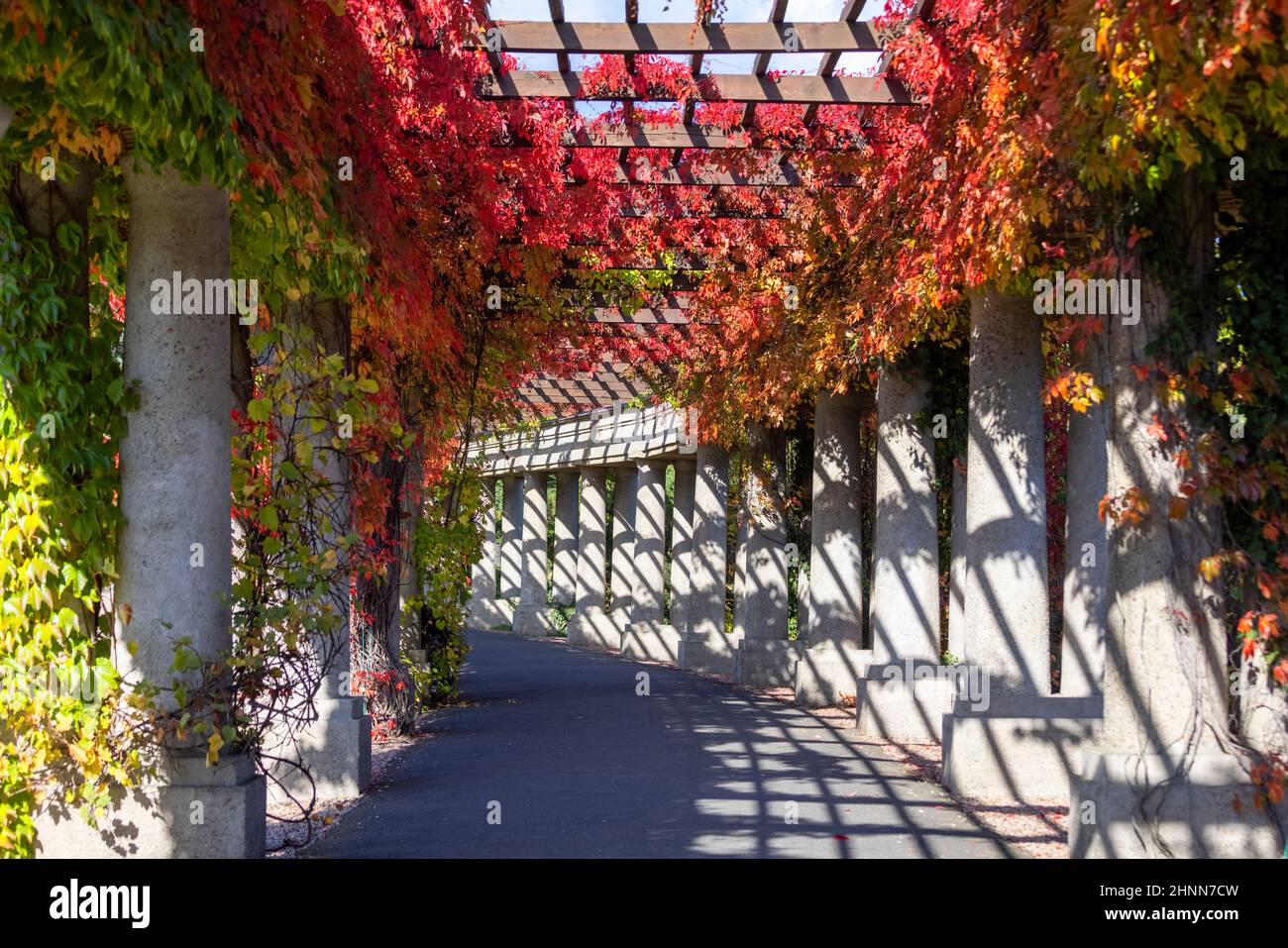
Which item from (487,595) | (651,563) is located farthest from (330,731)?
(487,595)

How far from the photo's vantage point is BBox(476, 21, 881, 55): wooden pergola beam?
31.5 feet

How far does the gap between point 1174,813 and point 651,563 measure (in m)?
24.2

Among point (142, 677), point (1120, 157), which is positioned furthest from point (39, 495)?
point (1120, 157)

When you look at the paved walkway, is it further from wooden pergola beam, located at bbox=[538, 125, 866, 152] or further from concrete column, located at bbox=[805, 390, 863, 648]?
wooden pergola beam, located at bbox=[538, 125, 866, 152]

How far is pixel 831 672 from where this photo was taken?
61.0ft

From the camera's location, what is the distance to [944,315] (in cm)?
1166

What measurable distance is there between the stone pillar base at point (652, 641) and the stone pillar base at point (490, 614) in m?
13.0

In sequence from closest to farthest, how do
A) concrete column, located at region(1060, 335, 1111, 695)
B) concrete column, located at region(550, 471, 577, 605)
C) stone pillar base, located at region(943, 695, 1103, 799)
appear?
stone pillar base, located at region(943, 695, 1103, 799), concrete column, located at region(1060, 335, 1111, 695), concrete column, located at region(550, 471, 577, 605)

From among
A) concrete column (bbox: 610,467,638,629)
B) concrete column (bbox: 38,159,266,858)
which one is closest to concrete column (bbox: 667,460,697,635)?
concrete column (bbox: 610,467,638,629)

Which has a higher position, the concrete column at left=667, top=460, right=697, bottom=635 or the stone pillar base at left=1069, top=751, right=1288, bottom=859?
the concrete column at left=667, top=460, right=697, bottom=635

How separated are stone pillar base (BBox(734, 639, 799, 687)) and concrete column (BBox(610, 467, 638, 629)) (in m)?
11.7

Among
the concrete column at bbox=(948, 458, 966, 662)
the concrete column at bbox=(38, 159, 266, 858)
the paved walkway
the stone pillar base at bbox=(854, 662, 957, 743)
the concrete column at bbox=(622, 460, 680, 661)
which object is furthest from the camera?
the concrete column at bbox=(622, 460, 680, 661)

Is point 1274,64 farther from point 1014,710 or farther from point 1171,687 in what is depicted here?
point 1014,710

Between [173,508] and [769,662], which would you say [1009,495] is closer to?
[173,508]
